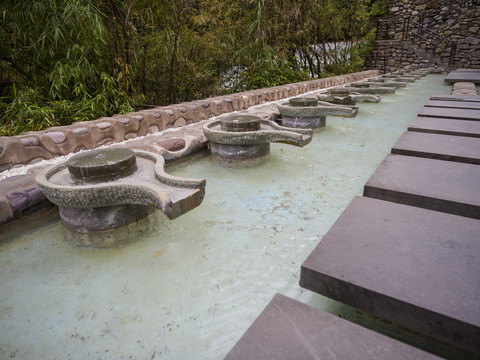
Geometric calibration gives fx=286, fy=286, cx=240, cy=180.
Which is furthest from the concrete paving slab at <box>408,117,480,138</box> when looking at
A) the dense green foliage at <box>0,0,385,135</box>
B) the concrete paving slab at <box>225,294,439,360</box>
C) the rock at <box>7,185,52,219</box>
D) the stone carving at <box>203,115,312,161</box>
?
the dense green foliage at <box>0,0,385,135</box>

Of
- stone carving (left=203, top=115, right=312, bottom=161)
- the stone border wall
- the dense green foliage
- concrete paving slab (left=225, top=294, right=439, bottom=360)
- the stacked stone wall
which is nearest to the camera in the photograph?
concrete paving slab (left=225, top=294, right=439, bottom=360)

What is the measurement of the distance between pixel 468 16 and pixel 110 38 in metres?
15.0

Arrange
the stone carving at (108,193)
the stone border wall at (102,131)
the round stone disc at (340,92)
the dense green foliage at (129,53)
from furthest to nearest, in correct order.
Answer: the round stone disc at (340,92) → the dense green foliage at (129,53) → the stone border wall at (102,131) → the stone carving at (108,193)

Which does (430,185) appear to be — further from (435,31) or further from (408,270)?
(435,31)

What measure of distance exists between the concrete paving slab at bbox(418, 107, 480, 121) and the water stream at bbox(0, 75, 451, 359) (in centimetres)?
137

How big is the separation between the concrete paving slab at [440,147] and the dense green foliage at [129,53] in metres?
2.86

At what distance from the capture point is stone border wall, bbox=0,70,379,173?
2.10 metres

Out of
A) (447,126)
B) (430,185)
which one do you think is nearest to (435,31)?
(447,126)

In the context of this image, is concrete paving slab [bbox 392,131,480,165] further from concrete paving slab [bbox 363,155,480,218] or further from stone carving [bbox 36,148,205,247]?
stone carving [bbox 36,148,205,247]

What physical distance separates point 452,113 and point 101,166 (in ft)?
10.7

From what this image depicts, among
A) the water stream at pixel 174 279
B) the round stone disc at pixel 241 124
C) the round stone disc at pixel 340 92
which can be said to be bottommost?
the water stream at pixel 174 279

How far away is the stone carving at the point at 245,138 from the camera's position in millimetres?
2469

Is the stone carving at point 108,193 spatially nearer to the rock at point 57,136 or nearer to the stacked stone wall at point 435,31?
the rock at point 57,136

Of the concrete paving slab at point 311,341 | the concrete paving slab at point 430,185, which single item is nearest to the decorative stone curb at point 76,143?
the concrete paving slab at point 311,341
